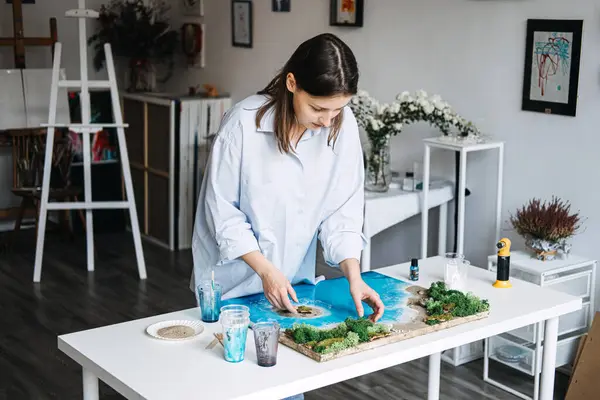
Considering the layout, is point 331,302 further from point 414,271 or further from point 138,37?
point 138,37

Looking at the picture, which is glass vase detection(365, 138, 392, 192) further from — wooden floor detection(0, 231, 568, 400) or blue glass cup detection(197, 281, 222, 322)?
blue glass cup detection(197, 281, 222, 322)

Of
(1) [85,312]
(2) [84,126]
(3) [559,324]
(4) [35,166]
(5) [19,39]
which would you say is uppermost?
(5) [19,39]

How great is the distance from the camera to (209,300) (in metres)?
2.26

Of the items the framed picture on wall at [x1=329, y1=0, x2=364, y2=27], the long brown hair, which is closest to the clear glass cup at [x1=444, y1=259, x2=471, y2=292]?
the long brown hair

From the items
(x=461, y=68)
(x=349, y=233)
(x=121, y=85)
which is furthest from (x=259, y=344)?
(x=121, y=85)

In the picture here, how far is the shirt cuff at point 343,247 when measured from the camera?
2.39m

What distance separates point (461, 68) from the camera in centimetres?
419

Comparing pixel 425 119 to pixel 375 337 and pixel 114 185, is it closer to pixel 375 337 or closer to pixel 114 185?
pixel 375 337

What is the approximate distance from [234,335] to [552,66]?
233 centimetres

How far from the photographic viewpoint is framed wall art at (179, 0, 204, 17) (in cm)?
617

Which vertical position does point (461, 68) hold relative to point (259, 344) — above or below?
above

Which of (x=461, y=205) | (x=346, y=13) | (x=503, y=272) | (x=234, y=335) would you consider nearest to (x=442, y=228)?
(x=461, y=205)

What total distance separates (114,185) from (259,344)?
4.59 metres

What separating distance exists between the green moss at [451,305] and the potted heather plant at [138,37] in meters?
4.27
